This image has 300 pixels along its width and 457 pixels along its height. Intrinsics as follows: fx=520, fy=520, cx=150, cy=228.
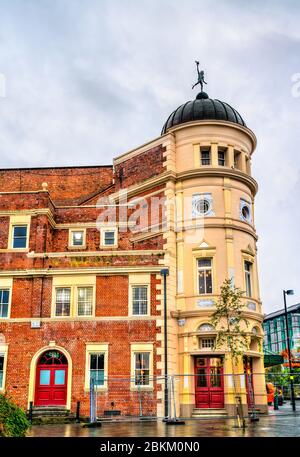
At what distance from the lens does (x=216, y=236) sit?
29.9m

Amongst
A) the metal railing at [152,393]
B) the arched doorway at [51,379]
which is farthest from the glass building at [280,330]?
the arched doorway at [51,379]

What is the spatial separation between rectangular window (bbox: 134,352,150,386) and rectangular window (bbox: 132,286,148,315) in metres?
2.26

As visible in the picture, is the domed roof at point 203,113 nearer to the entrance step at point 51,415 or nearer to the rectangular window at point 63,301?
the rectangular window at point 63,301

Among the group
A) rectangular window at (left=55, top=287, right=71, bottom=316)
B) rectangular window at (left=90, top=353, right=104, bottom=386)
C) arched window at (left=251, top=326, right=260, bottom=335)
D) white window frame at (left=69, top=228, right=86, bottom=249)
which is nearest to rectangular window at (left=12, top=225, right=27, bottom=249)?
white window frame at (left=69, top=228, right=86, bottom=249)

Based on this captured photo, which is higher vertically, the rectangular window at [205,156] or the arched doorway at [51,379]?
the rectangular window at [205,156]

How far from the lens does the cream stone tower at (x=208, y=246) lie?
27844mm

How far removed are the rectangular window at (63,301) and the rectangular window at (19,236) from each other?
3695mm

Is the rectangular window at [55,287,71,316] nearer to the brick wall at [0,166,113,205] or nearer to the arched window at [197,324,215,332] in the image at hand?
the arched window at [197,324,215,332]

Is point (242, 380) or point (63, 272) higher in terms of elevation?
point (63, 272)

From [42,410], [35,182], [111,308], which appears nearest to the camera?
[42,410]

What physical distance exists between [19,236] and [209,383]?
539 inches

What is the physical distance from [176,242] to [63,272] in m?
6.78
